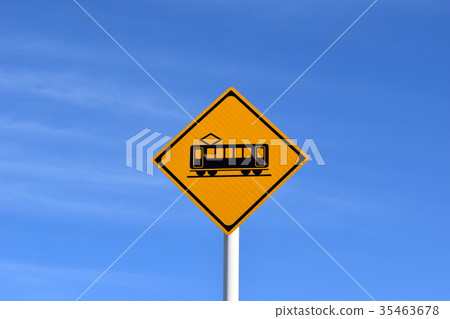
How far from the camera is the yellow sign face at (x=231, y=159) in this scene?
4.87 m

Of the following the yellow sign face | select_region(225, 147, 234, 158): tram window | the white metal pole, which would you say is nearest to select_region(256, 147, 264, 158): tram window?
the yellow sign face

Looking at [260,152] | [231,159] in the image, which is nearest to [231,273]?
[231,159]

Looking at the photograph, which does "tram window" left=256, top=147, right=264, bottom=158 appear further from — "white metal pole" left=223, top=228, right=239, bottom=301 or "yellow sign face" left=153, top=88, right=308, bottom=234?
"white metal pole" left=223, top=228, right=239, bottom=301

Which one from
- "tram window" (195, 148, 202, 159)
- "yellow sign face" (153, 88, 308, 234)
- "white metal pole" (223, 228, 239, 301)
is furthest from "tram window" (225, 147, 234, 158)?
"white metal pole" (223, 228, 239, 301)

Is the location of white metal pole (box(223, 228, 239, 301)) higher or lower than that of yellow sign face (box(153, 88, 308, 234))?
lower

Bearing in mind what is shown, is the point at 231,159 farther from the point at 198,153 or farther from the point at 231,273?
the point at 231,273

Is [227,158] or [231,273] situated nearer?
[231,273]

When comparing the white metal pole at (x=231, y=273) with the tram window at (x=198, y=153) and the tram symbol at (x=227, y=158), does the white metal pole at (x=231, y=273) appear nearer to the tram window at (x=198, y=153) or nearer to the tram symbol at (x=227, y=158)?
the tram symbol at (x=227, y=158)

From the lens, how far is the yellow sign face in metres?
4.87

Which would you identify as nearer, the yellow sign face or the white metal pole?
the white metal pole

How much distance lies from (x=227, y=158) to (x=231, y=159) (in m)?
0.04

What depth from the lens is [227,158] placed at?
4.88 metres
